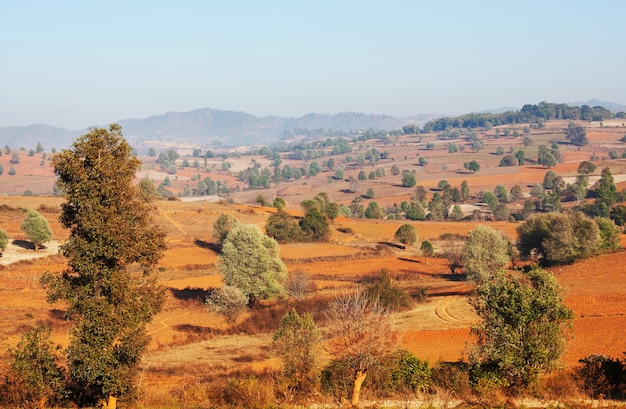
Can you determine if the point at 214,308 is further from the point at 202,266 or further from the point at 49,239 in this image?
the point at 49,239

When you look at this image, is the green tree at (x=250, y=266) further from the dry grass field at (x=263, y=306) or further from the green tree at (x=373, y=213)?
the green tree at (x=373, y=213)

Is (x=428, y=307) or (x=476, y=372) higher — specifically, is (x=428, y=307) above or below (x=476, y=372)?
below

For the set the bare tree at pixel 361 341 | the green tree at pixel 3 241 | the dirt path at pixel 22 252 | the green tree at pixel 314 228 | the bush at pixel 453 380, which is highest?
the bare tree at pixel 361 341

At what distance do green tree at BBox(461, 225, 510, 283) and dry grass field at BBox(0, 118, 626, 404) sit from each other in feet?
7.59

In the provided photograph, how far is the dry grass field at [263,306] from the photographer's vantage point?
35031 millimetres

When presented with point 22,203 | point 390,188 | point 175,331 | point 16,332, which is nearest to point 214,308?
point 175,331

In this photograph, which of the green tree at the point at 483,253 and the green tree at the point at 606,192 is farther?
the green tree at the point at 606,192

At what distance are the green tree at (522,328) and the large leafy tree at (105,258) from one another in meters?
11.6

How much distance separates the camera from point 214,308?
4897 cm

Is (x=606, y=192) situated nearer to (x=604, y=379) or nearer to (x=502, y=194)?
(x=502, y=194)

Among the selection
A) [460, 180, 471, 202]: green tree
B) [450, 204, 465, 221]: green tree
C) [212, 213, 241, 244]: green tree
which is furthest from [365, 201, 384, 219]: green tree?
[212, 213, 241, 244]: green tree

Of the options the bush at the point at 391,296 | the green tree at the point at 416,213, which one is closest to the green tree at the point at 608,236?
the bush at the point at 391,296

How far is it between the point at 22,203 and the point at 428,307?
75404 mm

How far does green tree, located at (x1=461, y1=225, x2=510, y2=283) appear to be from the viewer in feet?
183
